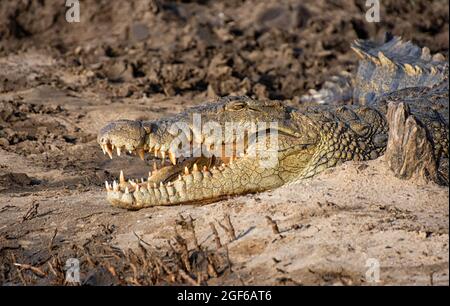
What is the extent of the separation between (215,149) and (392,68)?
3.32m

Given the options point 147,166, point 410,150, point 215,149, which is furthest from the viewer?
point 147,166

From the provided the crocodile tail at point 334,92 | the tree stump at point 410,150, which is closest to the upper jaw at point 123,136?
the tree stump at point 410,150

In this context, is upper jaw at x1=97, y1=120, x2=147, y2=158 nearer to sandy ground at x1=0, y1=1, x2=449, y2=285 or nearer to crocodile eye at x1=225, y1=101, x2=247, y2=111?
sandy ground at x1=0, y1=1, x2=449, y2=285

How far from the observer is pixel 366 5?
1102cm

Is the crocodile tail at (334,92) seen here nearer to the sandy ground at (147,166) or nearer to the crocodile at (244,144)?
the sandy ground at (147,166)

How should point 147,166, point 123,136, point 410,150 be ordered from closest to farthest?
point 410,150 < point 123,136 < point 147,166

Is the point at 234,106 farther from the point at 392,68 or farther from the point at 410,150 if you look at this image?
the point at 392,68

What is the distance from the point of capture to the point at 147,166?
19.9ft

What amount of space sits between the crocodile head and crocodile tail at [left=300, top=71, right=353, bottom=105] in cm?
315

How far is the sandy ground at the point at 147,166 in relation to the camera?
383 cm

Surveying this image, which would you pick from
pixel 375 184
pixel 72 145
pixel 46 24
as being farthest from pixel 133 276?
pixel 46 24

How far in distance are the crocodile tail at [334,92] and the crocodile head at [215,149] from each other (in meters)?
3.15

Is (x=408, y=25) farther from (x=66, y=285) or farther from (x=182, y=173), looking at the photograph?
(x=66, y=285)

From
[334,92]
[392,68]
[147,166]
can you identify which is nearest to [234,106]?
[147,166]
